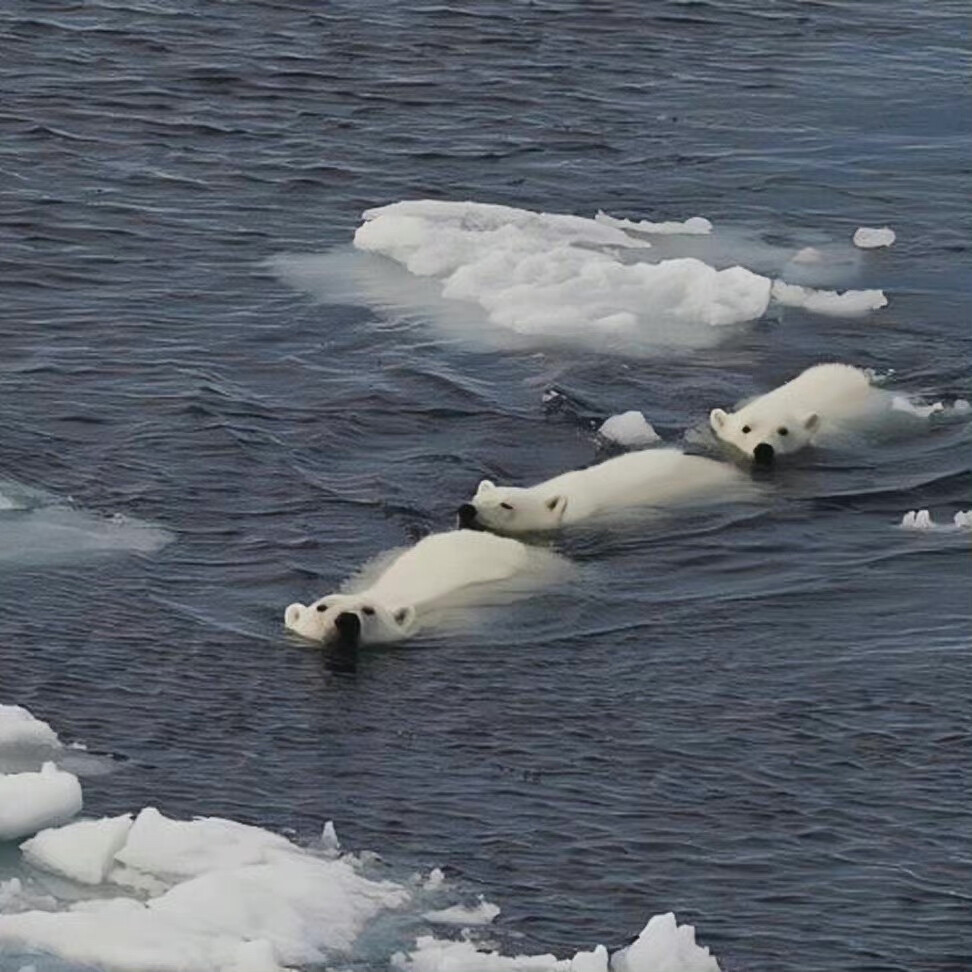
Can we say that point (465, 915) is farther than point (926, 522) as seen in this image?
No

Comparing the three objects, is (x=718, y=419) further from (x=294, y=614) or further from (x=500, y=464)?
(x=294, y=614)

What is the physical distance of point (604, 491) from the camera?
14922 mm

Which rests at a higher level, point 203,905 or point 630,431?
point 630,431

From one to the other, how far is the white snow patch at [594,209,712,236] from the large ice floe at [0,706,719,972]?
839cm

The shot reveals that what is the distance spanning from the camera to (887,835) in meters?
12.0

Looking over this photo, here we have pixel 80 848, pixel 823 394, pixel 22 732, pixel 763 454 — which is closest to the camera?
pixel 80 848

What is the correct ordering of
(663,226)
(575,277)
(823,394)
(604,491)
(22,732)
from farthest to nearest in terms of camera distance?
1. (663,226)
2. (575,277)
3. (823,394)
4. (604,491)
5. (22,732)

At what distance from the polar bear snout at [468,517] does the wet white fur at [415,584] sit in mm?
62

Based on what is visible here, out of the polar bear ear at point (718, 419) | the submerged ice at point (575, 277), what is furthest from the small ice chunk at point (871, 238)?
the polar bear ear at point (718, 419)

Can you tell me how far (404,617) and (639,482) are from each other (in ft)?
6.33

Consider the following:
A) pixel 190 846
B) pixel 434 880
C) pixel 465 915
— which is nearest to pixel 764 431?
pixel 434 880

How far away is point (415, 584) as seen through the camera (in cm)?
1388

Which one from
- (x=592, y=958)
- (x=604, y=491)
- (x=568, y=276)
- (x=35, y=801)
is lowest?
(x=592, y=958)

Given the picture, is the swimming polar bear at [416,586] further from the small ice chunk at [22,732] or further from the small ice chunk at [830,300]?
the small ice chunk at [830,300]
